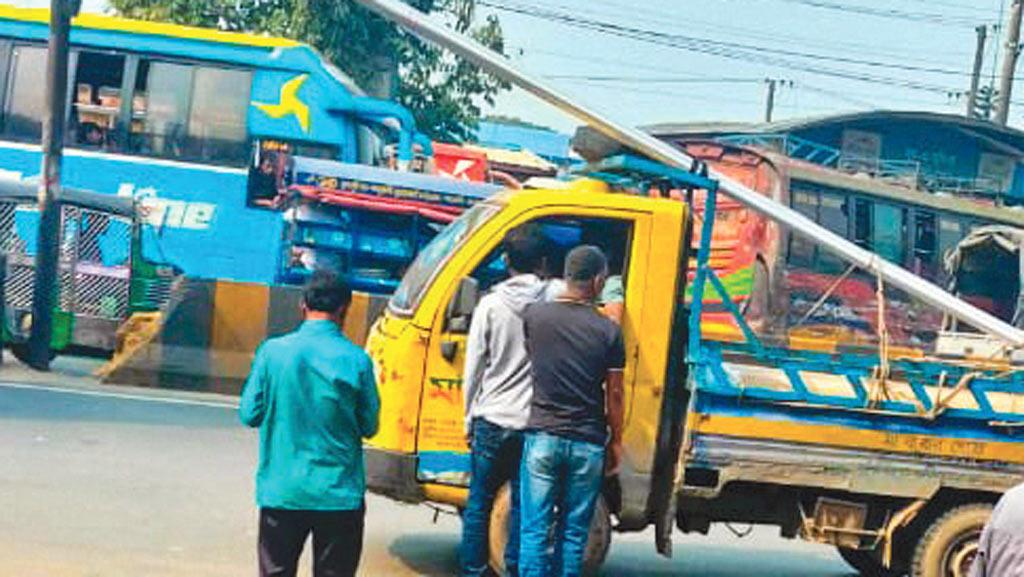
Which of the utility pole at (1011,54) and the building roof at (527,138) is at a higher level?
the utility pole at (1011,54)

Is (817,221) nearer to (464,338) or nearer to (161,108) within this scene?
(161,108)

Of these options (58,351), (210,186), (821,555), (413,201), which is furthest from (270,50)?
(821,555)

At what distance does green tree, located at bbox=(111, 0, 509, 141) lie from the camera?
80.9ft

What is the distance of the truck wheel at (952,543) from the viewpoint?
291 inches

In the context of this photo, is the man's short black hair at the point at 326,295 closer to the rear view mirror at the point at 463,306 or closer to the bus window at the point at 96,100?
the rear view mirror at the point at 463,306

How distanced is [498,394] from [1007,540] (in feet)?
11.1

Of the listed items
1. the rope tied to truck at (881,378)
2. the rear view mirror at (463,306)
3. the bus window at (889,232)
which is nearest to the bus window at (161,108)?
the bus window at (889,232)

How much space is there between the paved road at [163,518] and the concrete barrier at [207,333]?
175 cm

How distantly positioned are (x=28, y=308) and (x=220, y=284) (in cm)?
211

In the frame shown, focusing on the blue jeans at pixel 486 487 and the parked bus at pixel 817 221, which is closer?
the blue jeans at pixel 486 487

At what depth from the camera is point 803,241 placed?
61.5 feet

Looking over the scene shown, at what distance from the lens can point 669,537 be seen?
7410mm

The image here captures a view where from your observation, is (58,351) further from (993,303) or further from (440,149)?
(993,303)

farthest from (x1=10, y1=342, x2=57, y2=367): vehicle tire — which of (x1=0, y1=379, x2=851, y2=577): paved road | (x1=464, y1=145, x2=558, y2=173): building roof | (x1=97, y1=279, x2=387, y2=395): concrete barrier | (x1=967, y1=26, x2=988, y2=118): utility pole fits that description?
(x1=967, y1=26, x2=988, y2=118): utility pole
